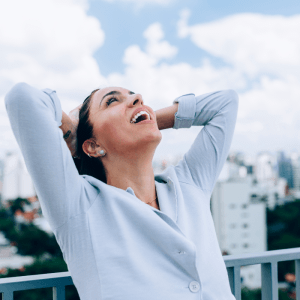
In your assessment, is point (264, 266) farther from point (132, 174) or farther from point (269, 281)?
point (132, 174)

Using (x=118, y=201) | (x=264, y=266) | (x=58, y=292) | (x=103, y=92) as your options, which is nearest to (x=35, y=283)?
(x=58, y=292)

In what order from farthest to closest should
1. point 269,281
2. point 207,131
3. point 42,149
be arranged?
point 269,281 → point 207,131 → point 42,149

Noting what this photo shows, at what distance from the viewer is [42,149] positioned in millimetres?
821

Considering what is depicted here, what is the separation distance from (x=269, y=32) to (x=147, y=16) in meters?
12.8

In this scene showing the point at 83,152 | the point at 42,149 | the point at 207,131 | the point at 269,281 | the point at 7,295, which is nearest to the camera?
the point at 42,149

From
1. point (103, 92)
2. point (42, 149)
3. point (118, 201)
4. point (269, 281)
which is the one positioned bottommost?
point (269, 281)

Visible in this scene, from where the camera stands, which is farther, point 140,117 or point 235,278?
point 235,278

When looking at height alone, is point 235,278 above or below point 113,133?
below

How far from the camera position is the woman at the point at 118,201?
0.83 metres

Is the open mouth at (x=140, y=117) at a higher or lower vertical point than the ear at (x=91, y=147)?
higher

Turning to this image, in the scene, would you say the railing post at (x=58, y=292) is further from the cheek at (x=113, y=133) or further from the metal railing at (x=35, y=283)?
the cheek at (x=113, y=133)

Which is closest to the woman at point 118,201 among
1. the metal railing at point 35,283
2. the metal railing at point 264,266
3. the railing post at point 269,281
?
the metal railing at point 35,283

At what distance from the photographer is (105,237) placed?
2.85ft

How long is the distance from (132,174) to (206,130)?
1.26 ft
